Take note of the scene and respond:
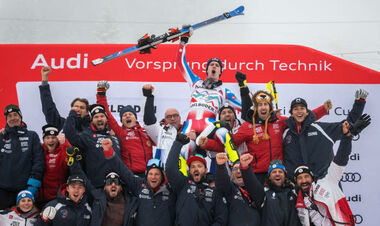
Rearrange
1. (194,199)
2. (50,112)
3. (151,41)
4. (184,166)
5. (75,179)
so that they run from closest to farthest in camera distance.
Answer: (194,199) → (75,179) → (184,166) → (50,112) → (151,41)

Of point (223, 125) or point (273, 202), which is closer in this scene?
point (273, 202)

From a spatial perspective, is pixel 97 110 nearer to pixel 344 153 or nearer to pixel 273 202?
pixel 273 202

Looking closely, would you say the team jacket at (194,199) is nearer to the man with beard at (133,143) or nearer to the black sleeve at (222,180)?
the black sleeve at (222,180)

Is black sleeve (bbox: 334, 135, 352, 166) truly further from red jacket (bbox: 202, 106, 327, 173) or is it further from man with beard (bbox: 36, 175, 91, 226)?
man with beard (bbox: 36, 175, 91, 226)

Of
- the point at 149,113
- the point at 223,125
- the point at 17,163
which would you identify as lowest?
the point at 17,163

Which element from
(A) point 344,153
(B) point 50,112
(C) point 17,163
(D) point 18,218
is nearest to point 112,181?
(D) point 18,218

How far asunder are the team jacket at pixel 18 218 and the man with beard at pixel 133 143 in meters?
1.36

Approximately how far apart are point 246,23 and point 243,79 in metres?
17.8

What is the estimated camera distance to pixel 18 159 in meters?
6.47

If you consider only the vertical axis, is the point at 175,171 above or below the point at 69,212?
above

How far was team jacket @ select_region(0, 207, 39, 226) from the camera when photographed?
6.07 meters

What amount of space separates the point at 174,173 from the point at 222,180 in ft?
1.78

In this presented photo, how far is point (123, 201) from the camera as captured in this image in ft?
19.6

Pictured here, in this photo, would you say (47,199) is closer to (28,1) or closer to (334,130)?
(334,130)
